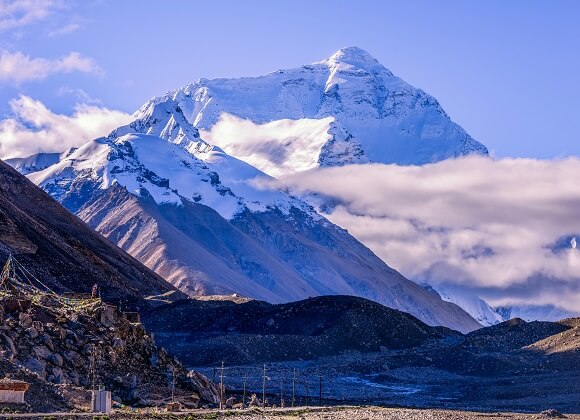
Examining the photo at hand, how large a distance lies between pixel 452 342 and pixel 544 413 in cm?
8202

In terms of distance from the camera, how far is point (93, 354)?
3036 inches

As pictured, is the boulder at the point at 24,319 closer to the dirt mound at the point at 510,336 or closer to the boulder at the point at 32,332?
the boulder at the point at 32,332

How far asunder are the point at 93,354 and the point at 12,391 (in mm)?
Answer: 13645

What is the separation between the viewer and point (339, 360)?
6511 inches

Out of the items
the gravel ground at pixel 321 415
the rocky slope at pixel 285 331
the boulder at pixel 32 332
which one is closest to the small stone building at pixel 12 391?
the gravel ground at pixel 321 415

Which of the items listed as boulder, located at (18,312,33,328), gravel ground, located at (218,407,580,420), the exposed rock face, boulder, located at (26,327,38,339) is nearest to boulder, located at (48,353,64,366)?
the exposed rock face

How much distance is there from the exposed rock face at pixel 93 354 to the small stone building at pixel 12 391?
5382mm

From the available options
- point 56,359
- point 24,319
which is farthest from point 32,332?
point 56,359

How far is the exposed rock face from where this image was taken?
74.9 meters

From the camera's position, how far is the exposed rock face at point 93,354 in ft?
246

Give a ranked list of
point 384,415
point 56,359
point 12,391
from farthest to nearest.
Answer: point 384,415 → point 56,359 → point 12,391

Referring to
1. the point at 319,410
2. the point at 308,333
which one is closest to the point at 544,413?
the point at 319,410

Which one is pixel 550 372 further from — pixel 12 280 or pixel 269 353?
pixel 12 280

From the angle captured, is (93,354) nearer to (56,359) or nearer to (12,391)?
(56,359)
